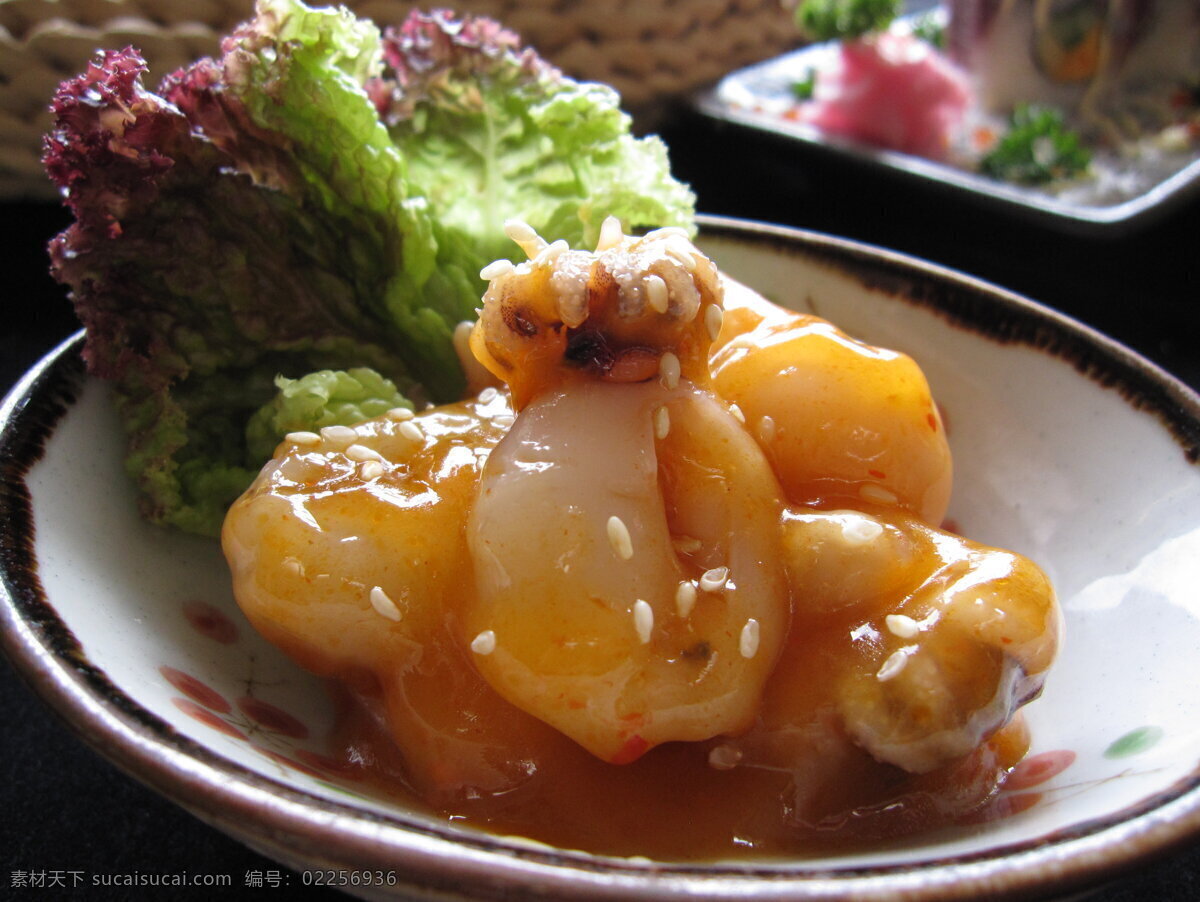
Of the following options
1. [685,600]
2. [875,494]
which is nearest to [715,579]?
[685,600]

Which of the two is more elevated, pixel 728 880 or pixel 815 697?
pixel 728 880

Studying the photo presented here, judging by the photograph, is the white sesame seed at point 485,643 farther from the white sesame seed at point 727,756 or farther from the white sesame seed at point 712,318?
the white sesame seed at point 712,318

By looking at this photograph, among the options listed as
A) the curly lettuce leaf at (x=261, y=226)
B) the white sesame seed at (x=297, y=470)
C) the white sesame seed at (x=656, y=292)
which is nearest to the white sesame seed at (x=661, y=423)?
the white sesame seed at (x=656, y=292)

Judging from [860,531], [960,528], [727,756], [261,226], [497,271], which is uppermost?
[497,271]

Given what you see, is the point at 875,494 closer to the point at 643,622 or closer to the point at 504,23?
the point at 643,622

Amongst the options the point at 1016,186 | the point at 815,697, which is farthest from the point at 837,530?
the point at 1016,186

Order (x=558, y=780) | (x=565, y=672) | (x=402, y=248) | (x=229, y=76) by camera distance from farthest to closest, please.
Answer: (x=402, y=248), (x=229, y=76), (x=558, y=780), (x=565, y=672)

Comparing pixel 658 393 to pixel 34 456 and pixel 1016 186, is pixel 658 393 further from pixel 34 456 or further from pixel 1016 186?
pixel 1016 186
